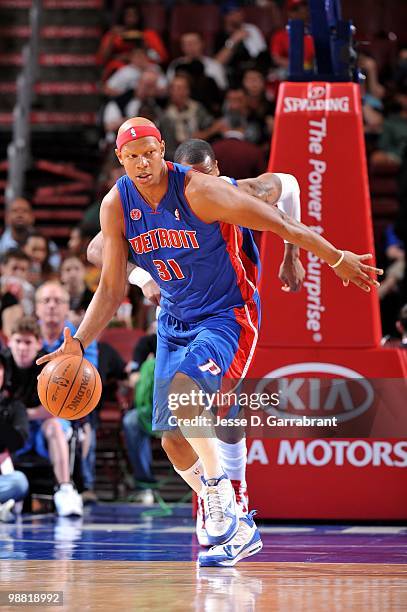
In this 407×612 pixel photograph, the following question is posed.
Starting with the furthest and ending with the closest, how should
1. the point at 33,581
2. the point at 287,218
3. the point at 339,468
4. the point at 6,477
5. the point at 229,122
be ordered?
the point at 229,122
the point at 6,477
the point at 339,468
the point at 287,218
the point at 33,581

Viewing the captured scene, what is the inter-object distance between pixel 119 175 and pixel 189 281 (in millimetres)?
6688

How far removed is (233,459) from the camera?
6348 mm

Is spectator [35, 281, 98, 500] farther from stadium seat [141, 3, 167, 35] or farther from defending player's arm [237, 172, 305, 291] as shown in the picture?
stadium seat [141, 3, 167, 35]

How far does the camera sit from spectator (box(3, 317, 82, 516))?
8789 mm

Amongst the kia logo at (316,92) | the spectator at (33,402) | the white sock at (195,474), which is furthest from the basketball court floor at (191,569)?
the kia logo at (316,92)

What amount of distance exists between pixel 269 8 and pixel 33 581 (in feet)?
40.1

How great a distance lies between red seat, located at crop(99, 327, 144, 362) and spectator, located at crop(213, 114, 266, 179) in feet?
6.71

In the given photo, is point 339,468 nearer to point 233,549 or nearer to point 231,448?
point 231,448

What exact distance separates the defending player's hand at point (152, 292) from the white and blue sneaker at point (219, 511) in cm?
100

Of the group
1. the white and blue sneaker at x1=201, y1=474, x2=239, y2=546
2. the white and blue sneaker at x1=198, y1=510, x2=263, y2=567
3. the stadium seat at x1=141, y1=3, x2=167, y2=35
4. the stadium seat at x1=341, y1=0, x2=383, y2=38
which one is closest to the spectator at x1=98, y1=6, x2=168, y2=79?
the stadium seat at x1=141, y1=3, x2=167, y2=35

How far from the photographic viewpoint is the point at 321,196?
775cm

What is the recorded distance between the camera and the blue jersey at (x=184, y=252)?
583 centimetres

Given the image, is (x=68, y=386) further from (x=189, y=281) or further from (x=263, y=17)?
(x=263, y=17)

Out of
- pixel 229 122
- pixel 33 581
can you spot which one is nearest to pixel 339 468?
pixel 33 581
